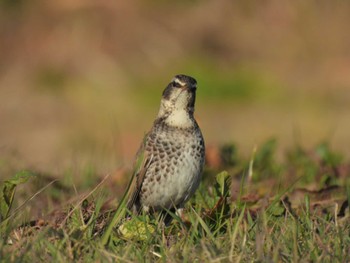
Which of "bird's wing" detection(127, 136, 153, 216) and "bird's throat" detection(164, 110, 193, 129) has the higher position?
"bird's throat" detection(164, 110, 193, 129)

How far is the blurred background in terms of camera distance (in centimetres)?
1157

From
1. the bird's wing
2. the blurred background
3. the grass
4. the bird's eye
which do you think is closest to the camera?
the grass

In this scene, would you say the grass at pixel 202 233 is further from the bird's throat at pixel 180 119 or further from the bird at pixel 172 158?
the bird's throat at pixel 180 119

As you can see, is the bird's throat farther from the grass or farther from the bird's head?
the grass

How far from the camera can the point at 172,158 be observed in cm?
586

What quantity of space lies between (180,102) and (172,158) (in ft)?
1.15

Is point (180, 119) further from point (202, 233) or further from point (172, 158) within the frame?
point (202, 233)

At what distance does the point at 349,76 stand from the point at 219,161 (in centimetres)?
671

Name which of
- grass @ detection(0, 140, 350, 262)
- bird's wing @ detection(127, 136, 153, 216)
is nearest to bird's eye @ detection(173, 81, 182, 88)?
bird's wing @ detection(127, 136, 153, 216)

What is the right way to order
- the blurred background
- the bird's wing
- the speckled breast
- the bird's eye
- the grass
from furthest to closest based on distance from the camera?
the blurred background, the bird's eye, the bird's wing, the speckled breast, the grass

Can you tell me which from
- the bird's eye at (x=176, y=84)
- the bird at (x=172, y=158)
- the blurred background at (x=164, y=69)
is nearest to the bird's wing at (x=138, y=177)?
the bird at (x=172, y=158)

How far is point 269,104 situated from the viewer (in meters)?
12.8

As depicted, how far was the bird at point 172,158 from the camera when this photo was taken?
5.82 meters

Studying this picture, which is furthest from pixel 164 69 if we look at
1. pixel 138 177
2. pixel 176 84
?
pixel 138 177
